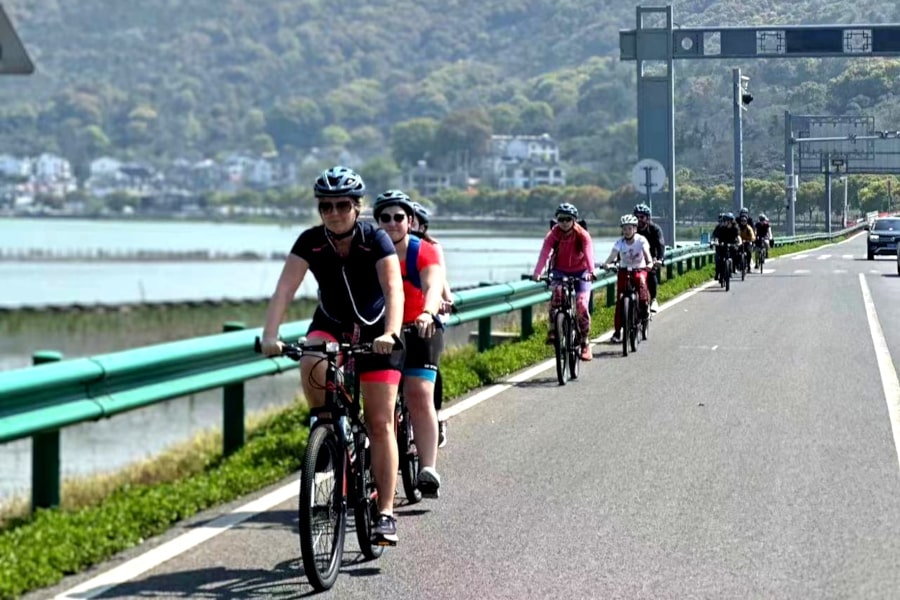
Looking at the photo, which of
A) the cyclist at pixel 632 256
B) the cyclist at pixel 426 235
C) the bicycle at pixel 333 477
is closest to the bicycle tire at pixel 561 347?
the cyclist at pixel 632 256

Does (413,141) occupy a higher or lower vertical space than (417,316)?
higher

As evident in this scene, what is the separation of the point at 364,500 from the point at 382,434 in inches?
12.7

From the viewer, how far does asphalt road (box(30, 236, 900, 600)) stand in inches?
265

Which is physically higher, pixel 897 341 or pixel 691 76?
pixel 691 76

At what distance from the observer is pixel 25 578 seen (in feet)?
22.1

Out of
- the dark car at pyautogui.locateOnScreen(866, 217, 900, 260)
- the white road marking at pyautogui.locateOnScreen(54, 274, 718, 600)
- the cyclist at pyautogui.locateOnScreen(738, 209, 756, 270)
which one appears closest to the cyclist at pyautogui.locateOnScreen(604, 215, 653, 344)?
the white road marking at pyautogui.locateOnScreen(54, 274, 718, 600)

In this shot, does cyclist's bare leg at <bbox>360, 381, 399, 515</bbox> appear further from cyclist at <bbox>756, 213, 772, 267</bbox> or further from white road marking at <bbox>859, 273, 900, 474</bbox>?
cyclist at <bbox>756, 213, 772, 267</bbox>

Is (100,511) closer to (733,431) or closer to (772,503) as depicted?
(772,503)

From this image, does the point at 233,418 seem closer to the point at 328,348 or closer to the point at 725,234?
the point at 328,348

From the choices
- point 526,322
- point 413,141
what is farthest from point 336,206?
point 413,141

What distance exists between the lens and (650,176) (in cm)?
3350

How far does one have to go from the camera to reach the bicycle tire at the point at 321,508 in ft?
20.9

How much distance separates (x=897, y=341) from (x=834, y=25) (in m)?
27.4

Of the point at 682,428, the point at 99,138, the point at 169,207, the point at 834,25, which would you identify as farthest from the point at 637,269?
the point at 99,138
